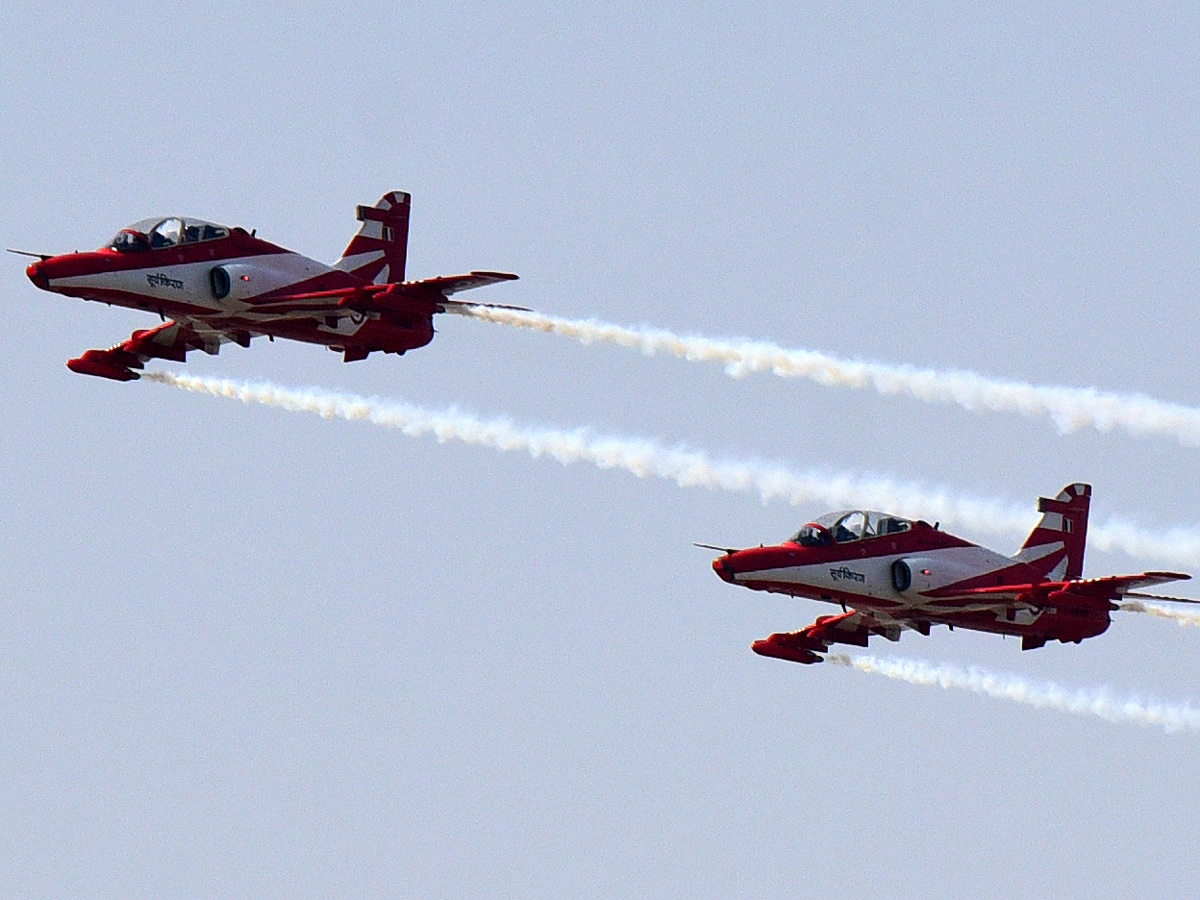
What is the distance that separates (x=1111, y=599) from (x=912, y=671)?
10205 millimetres

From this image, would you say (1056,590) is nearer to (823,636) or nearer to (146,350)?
(823,636)

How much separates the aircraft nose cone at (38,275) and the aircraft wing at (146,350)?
18.2ft

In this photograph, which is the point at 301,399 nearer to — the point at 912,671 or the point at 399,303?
the point at 399,303

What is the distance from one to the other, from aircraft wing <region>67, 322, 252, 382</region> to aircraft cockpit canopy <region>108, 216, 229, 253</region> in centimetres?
389

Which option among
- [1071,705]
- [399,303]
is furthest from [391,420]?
[1071,705]

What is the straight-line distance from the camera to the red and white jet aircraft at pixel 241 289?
3280 inches

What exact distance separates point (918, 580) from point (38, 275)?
25.3 metres

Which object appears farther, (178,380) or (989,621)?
(178,380)

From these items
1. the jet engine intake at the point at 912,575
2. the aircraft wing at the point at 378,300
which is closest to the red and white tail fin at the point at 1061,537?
the jet engine intake at the point at 912,575

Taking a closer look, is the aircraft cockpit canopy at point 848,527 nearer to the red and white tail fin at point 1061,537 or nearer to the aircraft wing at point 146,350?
the red and white tail fin at point 1061,537

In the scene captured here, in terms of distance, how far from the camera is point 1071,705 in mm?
86562

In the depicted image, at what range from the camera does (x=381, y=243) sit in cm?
8956

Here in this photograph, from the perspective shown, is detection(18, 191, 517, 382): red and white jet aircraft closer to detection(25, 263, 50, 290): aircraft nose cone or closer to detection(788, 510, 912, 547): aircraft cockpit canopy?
detection(25, 263, 50, 290): aircraft nose cone

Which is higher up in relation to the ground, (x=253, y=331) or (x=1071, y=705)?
(x=253, y=331)
